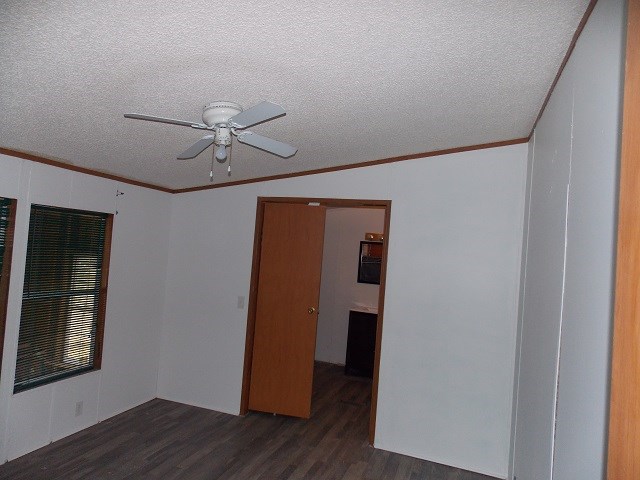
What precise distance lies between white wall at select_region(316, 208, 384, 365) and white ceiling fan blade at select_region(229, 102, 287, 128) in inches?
173

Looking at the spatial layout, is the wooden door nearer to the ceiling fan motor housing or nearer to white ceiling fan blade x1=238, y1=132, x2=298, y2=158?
white ceiling fan blade x1=238, y1=132, x2=298, y2=158

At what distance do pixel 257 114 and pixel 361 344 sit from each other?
14.3 feet

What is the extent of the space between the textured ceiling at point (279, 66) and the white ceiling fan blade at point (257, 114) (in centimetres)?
23

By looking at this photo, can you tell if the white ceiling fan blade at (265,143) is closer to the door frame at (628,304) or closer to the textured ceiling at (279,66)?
the textured ceiling at (279,66)

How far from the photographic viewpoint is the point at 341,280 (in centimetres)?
641

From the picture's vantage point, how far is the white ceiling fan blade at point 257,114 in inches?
70.3

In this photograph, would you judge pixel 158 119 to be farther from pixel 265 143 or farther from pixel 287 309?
pixel 287 309

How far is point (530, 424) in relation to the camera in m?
A: 2.39

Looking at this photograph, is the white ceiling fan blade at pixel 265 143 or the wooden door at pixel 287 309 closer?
the white ceiling fan blade at pixel 265 143

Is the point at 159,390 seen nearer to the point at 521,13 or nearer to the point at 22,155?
the point at 22,155

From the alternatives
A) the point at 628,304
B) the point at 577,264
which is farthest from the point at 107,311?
the point at 628,304

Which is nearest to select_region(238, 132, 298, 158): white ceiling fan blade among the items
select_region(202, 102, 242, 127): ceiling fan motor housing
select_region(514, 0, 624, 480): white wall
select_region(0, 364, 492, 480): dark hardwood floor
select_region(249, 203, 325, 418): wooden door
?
select_region(202, 102, 242, 127): ceiling fan motor housing

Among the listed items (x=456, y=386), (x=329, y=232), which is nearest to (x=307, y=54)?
(x=456, y=386)

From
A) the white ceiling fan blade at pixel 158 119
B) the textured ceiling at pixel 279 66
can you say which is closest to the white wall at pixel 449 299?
the textured ceiling at pixel 279 66
